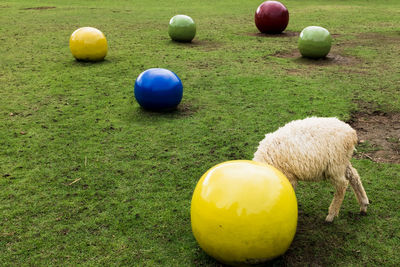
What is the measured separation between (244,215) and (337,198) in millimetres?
1525

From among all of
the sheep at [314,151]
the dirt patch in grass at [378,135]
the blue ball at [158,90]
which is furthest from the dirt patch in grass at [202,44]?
the sheep at [314,151]

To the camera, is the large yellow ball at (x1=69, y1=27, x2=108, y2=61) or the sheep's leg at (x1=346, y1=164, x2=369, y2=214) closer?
the sheep's leg at (x1=346, y1=164, x2=369, y2=214)

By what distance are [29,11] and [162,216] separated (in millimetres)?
18710

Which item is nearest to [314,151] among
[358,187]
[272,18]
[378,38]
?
[358,187]

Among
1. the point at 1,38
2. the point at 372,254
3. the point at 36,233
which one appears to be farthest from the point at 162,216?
the point at 1,38

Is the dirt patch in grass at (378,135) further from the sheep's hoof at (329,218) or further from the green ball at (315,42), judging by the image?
the green ball at (315,42)

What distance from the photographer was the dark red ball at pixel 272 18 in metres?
14.1

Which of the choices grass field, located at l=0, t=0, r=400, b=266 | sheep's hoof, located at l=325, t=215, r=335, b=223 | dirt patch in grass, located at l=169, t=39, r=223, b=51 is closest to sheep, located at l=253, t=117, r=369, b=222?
sheep's hoof, located at l=325, t=215, r=335, b=223

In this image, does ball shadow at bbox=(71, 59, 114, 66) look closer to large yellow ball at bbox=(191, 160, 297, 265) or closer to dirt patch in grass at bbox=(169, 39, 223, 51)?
dirt patch in grass at bbox=(169, 39, 223, 51)

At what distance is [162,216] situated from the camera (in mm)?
4496

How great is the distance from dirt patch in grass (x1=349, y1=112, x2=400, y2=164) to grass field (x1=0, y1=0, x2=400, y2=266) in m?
0.07

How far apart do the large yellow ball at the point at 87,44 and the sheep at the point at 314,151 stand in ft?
24.4

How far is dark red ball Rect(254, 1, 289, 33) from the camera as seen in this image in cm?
1406

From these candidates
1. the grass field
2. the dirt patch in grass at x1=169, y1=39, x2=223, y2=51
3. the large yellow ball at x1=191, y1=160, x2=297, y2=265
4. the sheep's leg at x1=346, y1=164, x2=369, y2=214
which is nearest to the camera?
the large yellow ball at x1=191, y1=160, x2=297, y2=265
